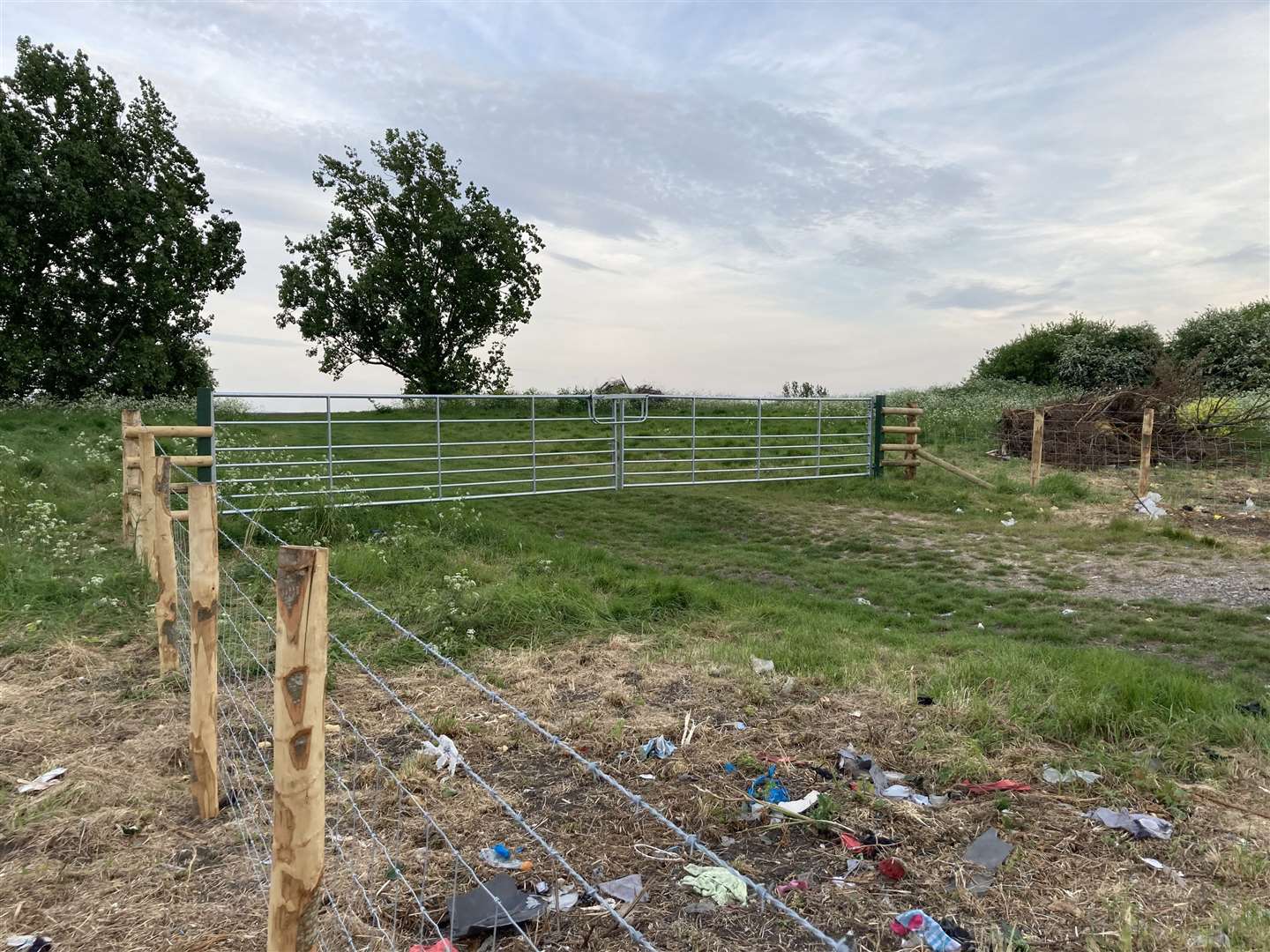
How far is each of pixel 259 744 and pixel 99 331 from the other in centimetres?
2076

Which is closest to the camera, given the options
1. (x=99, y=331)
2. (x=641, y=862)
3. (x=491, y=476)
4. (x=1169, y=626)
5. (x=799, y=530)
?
(x=641, y=862)

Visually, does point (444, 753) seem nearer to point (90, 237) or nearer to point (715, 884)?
point (715, 884)

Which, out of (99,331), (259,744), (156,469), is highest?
(99,331)

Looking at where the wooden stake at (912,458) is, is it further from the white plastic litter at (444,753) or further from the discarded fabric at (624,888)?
the discarded fabric at (624,888)

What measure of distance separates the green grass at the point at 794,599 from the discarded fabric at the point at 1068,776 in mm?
188

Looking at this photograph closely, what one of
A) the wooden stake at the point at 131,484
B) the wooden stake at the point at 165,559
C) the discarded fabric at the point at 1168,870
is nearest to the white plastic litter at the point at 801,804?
the discarded fabric at the point at 1168,870

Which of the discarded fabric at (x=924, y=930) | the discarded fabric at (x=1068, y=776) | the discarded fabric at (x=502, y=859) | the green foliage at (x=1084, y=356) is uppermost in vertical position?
the green foliage at (x=1084, y=356)

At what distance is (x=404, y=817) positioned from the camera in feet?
10.2

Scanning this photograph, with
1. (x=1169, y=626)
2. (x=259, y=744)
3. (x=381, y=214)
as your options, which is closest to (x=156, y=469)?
(x=259, y=744)

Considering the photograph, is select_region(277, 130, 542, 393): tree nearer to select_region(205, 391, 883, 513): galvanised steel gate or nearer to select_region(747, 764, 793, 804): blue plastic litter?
select_region(205, 391, 883, 513): galvanised steel gate

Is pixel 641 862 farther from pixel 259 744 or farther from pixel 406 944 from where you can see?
pixel 259 744

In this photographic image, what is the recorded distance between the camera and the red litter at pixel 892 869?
2.74 m

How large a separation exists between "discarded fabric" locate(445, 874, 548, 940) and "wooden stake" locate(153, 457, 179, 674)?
2.68 meters

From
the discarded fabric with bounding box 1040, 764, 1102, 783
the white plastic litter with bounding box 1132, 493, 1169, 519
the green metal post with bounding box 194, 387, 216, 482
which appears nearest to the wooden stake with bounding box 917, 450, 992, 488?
the white plastic litter with bounding box 1132, 493, 1169, 519
